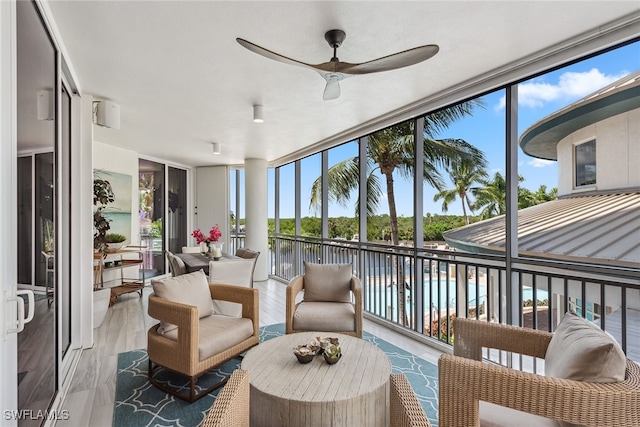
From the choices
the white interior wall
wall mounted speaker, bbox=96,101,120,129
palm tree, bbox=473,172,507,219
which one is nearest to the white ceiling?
wall mounted speaker, bbox=96,101,120,129

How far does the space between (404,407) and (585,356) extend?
2.61 ft

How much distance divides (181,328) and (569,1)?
3.12m

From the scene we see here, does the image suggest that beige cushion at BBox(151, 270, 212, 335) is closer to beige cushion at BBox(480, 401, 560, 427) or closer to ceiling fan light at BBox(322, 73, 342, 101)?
ceiling fan light at BBox(322, 73, 342, 101)

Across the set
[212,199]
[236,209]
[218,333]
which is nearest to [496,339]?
[218,333]

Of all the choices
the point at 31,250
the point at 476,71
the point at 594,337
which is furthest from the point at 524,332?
the point at 31,250

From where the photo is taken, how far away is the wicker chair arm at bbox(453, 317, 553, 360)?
1.75m

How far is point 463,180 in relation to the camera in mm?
5191

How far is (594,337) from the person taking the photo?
133 cm

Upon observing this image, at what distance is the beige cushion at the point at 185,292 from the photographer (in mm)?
2549

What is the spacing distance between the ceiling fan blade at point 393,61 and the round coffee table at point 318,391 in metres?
1.77

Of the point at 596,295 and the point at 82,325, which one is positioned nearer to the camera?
the point at 596,295

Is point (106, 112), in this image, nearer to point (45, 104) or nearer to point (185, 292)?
point (45, 104)

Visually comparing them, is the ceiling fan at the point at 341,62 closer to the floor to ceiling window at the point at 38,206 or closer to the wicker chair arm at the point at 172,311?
the floor to ceiling window at the point at 38,206

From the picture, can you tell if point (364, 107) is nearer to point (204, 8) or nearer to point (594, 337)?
point (204, 8)
